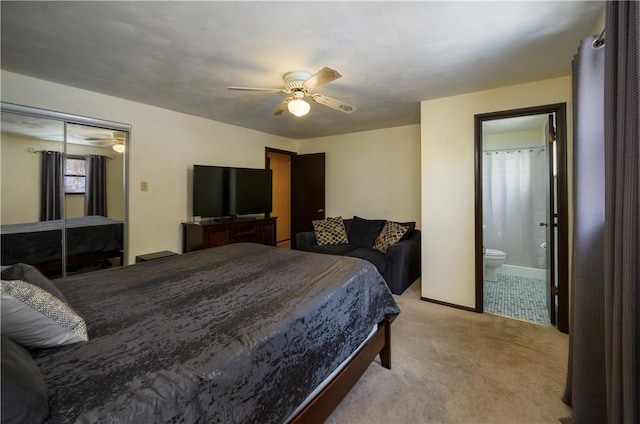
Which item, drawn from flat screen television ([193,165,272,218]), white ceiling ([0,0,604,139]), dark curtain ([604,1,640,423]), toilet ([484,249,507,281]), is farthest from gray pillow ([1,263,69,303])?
toilet ([484,249,507,281])

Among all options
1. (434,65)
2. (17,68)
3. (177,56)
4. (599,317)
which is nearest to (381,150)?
(434,65)

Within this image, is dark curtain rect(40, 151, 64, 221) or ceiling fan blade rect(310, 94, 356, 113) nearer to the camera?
Answer: ceiling fan blade rect(310, 94, 356, 113)

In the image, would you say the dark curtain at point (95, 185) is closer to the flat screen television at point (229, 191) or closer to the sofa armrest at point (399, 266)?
the flat screen television at point (229, 191)

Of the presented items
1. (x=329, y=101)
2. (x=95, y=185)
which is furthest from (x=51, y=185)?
(x=329, y=101)

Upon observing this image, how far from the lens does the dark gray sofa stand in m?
3.49

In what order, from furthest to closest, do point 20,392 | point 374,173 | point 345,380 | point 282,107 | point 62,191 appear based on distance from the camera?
point 374,173
point 62,191
point 282,107
point 345,380
point 20,392

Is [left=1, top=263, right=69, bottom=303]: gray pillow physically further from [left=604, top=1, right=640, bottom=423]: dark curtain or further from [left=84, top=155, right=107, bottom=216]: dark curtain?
[left=604, top=1, right=640, bottom=423]: dark curtain

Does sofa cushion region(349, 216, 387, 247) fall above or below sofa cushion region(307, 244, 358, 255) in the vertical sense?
above

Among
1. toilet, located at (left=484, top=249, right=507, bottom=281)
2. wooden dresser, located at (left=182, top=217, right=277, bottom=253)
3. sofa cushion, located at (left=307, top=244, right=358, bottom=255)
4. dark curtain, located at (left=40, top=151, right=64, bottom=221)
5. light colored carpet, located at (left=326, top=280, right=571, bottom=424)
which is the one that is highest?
dark curtain, located at (left=40, top=151, right=64, bottom=221)

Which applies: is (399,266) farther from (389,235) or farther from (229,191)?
(229,191)

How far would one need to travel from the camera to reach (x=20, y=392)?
60 cm

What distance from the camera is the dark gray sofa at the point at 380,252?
349cm

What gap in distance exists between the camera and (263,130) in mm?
4730

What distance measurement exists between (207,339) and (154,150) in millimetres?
3160
